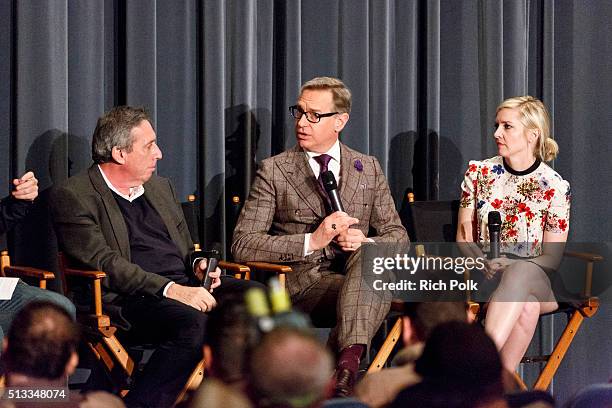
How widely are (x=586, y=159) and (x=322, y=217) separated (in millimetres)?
1777

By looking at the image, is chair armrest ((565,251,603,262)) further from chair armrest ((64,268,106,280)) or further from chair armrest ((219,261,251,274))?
chair armrest ((64,268,106,280))

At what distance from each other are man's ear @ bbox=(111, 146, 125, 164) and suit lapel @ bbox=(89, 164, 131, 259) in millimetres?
89

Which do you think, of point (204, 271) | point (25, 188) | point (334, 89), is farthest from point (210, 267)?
point (334, 89)

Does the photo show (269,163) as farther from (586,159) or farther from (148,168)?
(586,159)

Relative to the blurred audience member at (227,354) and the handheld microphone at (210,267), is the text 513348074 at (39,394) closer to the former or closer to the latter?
the blurred audience member at (227,354)

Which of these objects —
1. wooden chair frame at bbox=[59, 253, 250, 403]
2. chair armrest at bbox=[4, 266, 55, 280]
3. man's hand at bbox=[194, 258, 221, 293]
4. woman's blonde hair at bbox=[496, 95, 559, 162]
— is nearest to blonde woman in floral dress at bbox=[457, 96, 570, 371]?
woman's blonde hair at bbox=[496, 95, 559, 162]

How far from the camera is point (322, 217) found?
4.25 meters

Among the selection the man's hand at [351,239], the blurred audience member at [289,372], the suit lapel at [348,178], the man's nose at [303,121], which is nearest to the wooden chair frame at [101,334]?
the man's hand at [351,239]

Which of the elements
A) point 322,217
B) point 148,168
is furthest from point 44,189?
point 322,217

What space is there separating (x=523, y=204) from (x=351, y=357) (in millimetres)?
1188

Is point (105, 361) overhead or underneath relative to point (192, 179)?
underneath

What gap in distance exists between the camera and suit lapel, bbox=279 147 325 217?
4242 mm

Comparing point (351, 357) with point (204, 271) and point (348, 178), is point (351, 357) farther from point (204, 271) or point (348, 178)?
point (348, 178)

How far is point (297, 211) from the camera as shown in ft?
13.9
